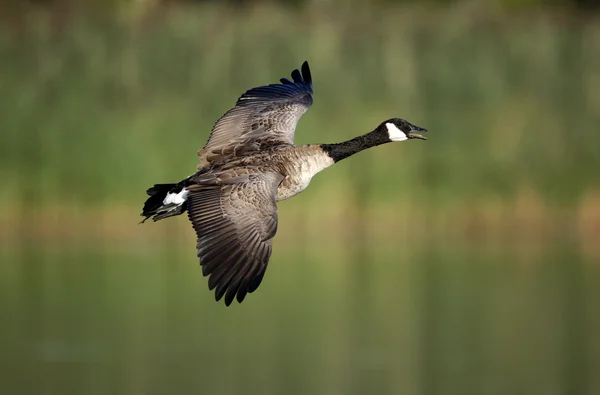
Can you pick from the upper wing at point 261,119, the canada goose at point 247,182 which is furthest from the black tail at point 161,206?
the upper wing at point 261,119

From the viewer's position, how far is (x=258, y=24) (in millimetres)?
22125

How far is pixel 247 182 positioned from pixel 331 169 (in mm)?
9016

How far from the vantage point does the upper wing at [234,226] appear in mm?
11070

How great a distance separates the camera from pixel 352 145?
13.3 metres

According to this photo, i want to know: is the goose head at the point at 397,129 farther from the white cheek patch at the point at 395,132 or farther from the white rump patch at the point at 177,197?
the white rump patch at the point at 177,197

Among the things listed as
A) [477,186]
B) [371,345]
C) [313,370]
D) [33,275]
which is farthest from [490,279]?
[33,275]

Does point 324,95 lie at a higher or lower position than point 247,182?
higher

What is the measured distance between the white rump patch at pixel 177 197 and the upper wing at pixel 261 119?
1089 millimetres

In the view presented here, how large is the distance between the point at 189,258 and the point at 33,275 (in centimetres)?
274

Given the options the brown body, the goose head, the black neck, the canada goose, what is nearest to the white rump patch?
the canada goose

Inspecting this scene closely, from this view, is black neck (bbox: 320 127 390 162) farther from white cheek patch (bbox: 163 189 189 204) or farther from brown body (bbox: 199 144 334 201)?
white cheek patch (bbox: 163 189 189 204)

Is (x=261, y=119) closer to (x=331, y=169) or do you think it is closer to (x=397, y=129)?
(x=397, y=129)

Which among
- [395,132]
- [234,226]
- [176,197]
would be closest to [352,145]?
[395,132]

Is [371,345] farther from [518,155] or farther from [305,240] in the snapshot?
[518,155]
